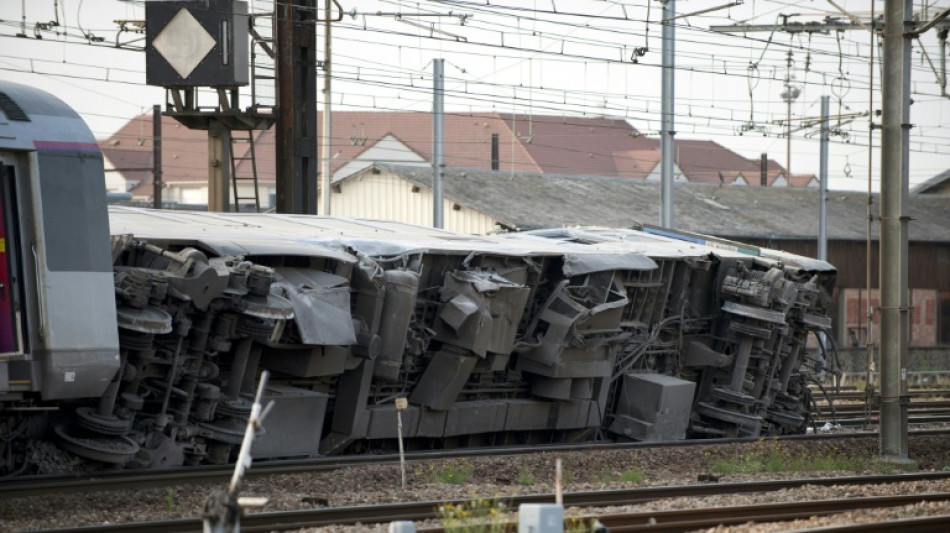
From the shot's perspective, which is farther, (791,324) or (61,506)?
(791,324)

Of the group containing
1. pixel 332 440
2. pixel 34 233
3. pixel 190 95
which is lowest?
pixel 332 440

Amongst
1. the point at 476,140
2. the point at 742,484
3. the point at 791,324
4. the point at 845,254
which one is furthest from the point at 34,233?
the point at 476,140

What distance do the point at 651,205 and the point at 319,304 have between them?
3945cm

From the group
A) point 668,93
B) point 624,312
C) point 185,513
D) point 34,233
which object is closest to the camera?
point 185,513

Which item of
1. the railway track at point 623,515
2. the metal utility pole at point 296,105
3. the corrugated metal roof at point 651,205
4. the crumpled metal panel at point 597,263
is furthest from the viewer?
the corrugated metal roof at point 651,205

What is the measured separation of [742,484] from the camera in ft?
49.6

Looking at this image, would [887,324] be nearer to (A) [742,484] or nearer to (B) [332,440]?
(A) [742,484]

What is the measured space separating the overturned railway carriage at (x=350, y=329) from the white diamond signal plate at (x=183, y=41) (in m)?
4.33

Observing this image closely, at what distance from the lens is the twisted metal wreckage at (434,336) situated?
1538 centimetres

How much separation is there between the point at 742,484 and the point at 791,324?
1103 centimetres

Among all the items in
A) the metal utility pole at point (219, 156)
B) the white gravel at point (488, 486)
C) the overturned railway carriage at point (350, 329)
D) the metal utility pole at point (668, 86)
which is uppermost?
the metal utility pole at point (668, 86)

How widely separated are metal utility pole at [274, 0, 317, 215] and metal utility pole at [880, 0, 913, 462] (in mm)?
10588

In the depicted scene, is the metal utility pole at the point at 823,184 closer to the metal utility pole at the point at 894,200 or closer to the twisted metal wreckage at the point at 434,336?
the twisted metal wreckage at the point at 434,336

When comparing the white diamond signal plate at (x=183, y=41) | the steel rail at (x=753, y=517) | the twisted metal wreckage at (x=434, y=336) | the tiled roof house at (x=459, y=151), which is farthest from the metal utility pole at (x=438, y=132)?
the tiled roof house at (x=459, y=151)
